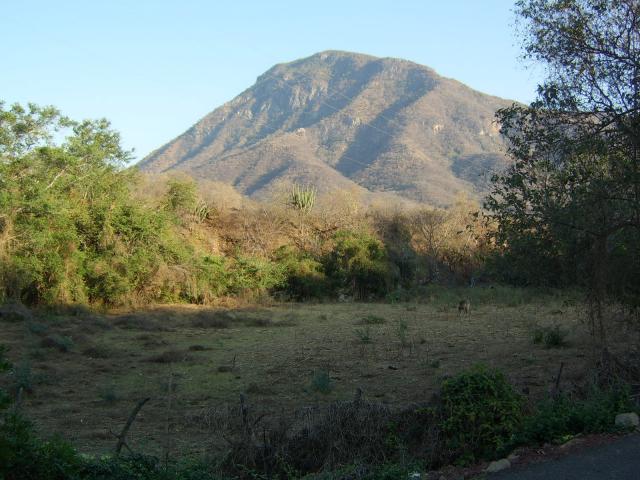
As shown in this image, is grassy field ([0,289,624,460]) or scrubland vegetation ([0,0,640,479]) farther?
grassy field ([0,289,624,460])

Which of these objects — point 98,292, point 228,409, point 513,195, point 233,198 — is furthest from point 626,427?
point 233,198

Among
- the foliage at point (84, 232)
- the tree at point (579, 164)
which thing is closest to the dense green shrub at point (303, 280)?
the foliage at point (84, 232)

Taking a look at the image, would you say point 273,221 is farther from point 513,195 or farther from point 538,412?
point 538,412

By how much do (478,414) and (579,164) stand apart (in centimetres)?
443

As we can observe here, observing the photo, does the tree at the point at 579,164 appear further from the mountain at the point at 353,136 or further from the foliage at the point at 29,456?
the mountain at the point at 353,136

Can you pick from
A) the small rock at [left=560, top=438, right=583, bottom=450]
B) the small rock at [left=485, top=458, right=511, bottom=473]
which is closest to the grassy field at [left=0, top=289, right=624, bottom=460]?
the small rock at [left=560, top=438, right=583, bottom=450]

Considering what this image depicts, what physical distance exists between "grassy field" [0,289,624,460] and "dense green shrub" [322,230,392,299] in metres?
8.40

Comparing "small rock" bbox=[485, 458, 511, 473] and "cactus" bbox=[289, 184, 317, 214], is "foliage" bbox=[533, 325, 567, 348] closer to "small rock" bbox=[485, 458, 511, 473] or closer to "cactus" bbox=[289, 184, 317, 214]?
"small rock" bbox=[485, 458, 511, 473]

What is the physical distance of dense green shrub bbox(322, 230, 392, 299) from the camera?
32469mm

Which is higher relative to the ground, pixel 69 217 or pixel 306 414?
pixel 69 217

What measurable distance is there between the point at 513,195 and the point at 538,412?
142 inches

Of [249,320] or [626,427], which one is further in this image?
[249,320]

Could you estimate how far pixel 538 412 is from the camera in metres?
6.86

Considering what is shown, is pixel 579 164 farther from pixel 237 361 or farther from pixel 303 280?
pixel 303 280
